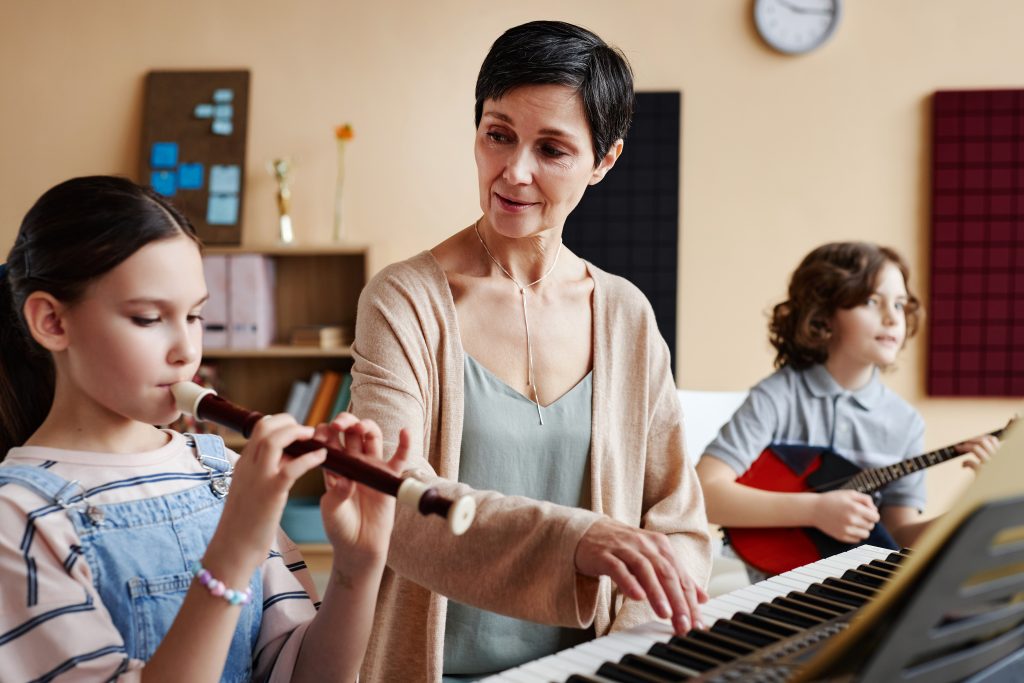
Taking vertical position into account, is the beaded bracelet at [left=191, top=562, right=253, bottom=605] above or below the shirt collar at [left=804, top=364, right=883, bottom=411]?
below

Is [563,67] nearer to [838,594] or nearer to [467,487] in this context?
[467,487]

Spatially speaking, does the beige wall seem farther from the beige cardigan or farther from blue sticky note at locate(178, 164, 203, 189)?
the beige cardigan

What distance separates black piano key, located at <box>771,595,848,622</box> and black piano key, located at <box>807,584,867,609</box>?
0.03m

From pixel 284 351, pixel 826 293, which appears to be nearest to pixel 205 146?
pixel 284 351

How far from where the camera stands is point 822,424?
2334mm

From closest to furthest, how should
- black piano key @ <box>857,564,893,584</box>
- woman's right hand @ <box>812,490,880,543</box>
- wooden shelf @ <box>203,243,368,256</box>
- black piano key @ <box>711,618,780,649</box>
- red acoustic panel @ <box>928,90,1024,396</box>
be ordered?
1. black piano key @ <box>711,618,780,649</box>
2. black piano key @ <box>857,564,893,584</box>
3. woman's right hand @ <box>812,490,880,543</box>
4. red acoustic panel @ <box>928,90,1024,396</box>
5. wooden shelf @ <box>203,243,368,256</box>

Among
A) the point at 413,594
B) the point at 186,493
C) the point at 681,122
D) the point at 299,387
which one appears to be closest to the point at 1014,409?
the point at 681,122

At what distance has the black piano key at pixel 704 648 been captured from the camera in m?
0.89

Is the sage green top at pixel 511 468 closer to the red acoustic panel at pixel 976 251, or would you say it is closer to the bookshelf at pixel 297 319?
the bookshelf at pixel 297 319

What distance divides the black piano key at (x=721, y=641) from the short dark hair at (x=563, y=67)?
0.80 m

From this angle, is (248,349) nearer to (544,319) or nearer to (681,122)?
(681,122)

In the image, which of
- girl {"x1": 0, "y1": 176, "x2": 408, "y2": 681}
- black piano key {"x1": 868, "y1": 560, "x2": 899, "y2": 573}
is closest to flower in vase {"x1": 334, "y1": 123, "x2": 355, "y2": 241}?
girl {"x1": 0, "y1": 176, "x2": 408, "y2": 681}

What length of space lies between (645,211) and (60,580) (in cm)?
354

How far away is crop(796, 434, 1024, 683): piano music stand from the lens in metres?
0.62
